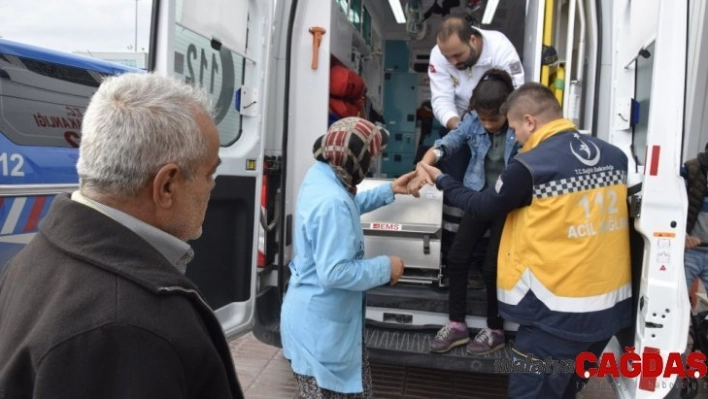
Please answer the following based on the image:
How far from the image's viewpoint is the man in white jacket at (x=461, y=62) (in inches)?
122

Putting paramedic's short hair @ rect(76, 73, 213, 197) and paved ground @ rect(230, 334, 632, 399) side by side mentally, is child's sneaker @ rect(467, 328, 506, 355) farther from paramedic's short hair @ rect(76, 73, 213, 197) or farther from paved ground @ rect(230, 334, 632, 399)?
paramedic's short hair @ rect(76, 73, 213, 197)

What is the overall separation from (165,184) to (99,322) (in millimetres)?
266

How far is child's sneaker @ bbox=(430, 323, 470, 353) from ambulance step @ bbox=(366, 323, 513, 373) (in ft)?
0.09

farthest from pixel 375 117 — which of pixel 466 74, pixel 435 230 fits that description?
pixel 435 230

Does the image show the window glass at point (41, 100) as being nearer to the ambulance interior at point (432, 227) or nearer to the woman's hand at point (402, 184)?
the ambulance interior at point (432, 227)

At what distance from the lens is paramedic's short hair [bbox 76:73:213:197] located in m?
0.91

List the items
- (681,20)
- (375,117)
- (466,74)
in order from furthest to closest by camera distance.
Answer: (375,117)
(466,74)
(681,20)

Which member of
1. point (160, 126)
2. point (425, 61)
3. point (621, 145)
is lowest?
point (160, 126)

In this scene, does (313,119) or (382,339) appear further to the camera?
(313,119)

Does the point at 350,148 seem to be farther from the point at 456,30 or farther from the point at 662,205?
the point at 456,30

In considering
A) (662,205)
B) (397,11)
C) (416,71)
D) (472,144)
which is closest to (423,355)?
(472,144)

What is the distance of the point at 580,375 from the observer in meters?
2.21

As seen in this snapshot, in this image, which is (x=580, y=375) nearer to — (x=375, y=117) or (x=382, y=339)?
(x=382, y=339)

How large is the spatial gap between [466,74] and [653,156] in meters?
1.55
